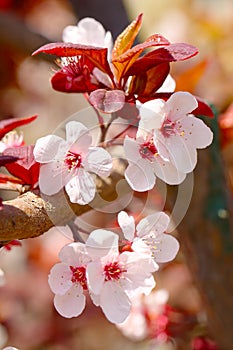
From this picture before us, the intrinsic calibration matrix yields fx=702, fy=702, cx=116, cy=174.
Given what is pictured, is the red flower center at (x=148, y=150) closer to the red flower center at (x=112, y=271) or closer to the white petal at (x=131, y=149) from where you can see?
the white petal at (x=131, y=149)

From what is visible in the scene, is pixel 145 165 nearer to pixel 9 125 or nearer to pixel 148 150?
pixel 148 150

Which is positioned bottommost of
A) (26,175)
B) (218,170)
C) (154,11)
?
(154,11)

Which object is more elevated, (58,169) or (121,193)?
(58,169)

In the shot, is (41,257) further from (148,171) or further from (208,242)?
(148,171)

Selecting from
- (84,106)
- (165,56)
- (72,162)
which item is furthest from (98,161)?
(84,106)

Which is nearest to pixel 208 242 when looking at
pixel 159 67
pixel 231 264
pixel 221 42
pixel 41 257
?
pixel 231 264

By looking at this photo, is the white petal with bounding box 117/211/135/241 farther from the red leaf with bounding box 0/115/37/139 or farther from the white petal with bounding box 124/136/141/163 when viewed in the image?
the red leaf with bounding box 0/115/37/139
